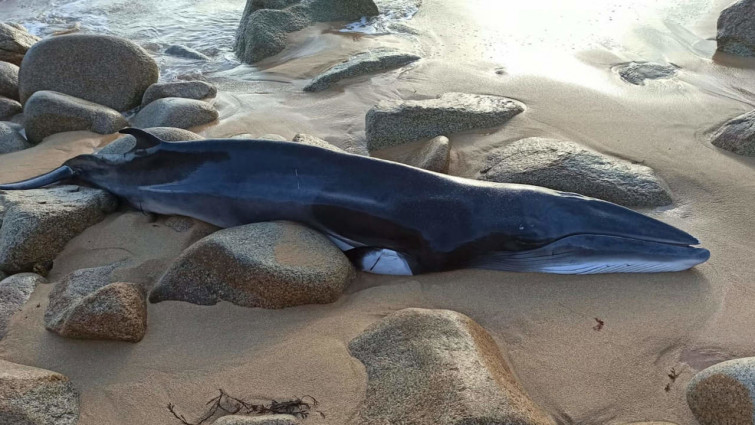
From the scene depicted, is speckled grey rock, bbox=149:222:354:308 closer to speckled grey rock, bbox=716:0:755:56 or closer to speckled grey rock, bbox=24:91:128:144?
speckled grey rock, bbox=24:91:128:144

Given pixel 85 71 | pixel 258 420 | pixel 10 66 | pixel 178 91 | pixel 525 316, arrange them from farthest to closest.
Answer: pixel 10 66 < pixel 178 91 < pixel 85 71 < pixel 525 316 < pixel 258 420

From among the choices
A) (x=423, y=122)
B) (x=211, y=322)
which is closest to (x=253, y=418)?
(x=211, y=322)

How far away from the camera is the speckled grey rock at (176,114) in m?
6.17

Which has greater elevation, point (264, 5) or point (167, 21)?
point (264, 5)

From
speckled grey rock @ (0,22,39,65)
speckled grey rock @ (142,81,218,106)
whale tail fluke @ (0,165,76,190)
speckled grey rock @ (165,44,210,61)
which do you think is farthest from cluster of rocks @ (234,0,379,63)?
whale tail fluke @ (0,165,76,190)

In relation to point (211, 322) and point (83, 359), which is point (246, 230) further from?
point (83, 359)

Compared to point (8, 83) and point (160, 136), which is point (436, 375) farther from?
point (8, 83)

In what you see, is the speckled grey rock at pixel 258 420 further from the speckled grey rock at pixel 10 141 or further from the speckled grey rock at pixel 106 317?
the speckled grey rock at pixel 10 141

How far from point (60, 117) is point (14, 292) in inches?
119

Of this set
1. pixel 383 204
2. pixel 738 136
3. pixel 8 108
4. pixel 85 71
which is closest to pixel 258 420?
pixel 383 204

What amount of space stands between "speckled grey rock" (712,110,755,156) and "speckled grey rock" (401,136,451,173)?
2105 millimetres

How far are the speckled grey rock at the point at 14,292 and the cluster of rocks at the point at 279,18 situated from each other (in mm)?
5070

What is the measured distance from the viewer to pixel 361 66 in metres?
7.08

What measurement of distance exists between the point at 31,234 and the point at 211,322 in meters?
1.44
